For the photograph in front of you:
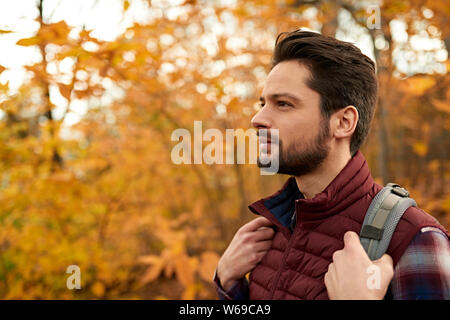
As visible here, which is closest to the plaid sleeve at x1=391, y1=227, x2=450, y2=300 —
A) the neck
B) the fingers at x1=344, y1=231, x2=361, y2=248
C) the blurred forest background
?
the fingers at x1=344, y1=231, x2=361, y2=248

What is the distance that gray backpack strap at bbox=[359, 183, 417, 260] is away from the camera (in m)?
1.13

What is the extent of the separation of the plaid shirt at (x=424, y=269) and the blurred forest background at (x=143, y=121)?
1816mm

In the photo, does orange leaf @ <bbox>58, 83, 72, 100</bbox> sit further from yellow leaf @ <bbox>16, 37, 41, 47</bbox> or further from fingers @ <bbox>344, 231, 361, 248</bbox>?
fingers @ <bbox>344, 231, 361, 248</bbox>

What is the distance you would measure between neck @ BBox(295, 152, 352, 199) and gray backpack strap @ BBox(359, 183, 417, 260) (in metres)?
0.25

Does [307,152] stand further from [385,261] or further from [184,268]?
[184,268]

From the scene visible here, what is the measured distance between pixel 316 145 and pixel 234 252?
0.58 meters

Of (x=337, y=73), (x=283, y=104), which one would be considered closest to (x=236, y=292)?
(x=283, y=104)

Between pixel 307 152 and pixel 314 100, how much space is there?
20 cm

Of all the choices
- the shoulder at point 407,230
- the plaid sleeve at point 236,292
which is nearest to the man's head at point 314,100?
the shoulder at point 407,230

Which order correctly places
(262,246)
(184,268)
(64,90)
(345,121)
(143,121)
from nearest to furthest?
(345,121), (262,246), (64,90), (184,268), (143,121)

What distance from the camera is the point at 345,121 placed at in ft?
4.83

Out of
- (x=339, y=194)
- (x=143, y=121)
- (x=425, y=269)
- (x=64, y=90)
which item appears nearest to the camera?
(x=425, y=269)

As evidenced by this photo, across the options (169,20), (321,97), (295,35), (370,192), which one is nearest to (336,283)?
(370,192)

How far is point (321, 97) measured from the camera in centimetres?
143
